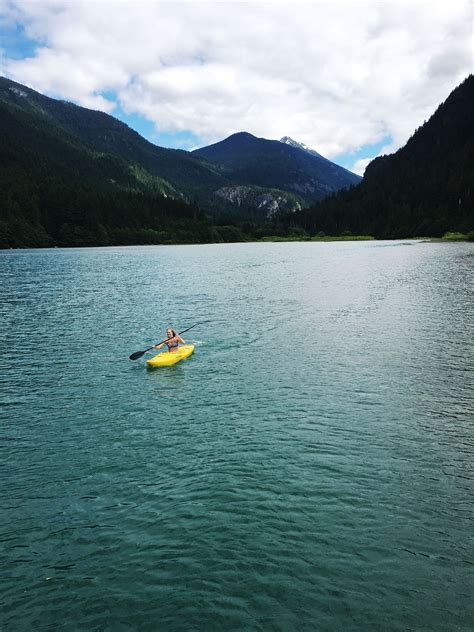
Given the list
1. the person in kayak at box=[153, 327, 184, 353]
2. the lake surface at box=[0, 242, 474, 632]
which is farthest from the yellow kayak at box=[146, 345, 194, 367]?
the lake surface at box=[0, 242, 474, 632]

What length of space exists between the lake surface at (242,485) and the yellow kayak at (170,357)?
52 cm

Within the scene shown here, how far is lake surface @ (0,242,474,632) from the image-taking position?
10031mm

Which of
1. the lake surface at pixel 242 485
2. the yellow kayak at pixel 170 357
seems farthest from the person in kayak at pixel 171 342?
the lake surface at pixel 242 485

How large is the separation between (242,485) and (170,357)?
14.9 metres

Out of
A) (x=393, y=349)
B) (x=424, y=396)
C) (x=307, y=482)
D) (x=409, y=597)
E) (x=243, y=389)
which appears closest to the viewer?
(x=409, y=597)

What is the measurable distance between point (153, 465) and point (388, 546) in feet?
26.7

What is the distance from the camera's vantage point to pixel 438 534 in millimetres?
11953

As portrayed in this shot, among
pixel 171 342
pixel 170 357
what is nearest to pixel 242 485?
pixel 170 357

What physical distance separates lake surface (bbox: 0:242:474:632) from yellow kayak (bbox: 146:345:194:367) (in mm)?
522

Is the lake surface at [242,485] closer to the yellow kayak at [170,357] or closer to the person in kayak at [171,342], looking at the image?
the yellow kayak at [170,357]

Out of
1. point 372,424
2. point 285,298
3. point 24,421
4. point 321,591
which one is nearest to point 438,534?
point 321,591

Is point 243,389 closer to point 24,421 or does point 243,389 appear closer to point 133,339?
point 24,421

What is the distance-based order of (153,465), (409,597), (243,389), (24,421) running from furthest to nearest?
1. (243,389)
2. (24,421)
3. (153,465)
4. (409,597)

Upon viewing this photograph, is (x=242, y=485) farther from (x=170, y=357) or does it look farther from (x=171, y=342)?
(x=171, y=342)
